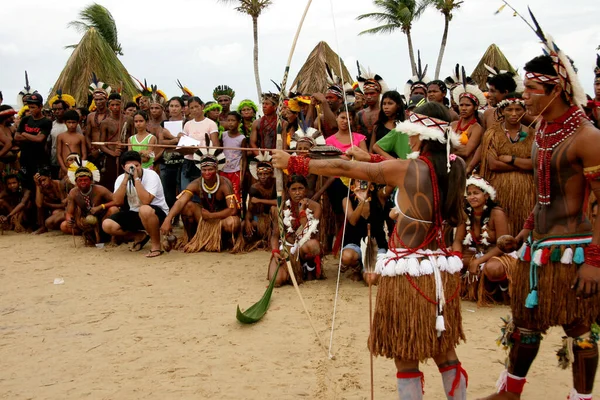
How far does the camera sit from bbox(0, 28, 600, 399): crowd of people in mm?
3010

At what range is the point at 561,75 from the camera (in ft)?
10.0

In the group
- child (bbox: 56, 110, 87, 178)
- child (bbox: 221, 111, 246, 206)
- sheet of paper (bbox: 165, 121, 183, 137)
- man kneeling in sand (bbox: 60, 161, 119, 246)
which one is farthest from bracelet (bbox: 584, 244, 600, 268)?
child (bbox: 56, 110, 87, 178)

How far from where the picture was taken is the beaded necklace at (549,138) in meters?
3.08

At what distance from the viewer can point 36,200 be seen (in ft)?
29.8

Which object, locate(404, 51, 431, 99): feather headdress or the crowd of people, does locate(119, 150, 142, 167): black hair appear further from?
locate(404, 51, 431, 99): feather headdress

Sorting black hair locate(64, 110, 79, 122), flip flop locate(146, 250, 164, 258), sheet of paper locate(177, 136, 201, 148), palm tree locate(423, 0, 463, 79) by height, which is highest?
palm tree locate(423, 0, 463, 79)

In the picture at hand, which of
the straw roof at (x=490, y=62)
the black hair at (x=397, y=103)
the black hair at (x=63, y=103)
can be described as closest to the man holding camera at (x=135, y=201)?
the black hair at (x=63, y=103)

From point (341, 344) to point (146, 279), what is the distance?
2753 millimetres

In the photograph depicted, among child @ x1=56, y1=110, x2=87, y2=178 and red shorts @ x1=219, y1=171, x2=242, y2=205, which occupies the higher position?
child @ x1=56, y1=110, x2=87, y2=178

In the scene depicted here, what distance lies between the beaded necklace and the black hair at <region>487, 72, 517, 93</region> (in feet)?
9.57

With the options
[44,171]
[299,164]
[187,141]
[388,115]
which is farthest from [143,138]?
[299,164]

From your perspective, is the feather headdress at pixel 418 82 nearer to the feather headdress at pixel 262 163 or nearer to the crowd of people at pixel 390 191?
the crowd of people at pixel 390 191

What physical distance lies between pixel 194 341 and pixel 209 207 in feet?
10.6

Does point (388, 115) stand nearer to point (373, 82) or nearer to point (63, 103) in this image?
point (373, 82)
